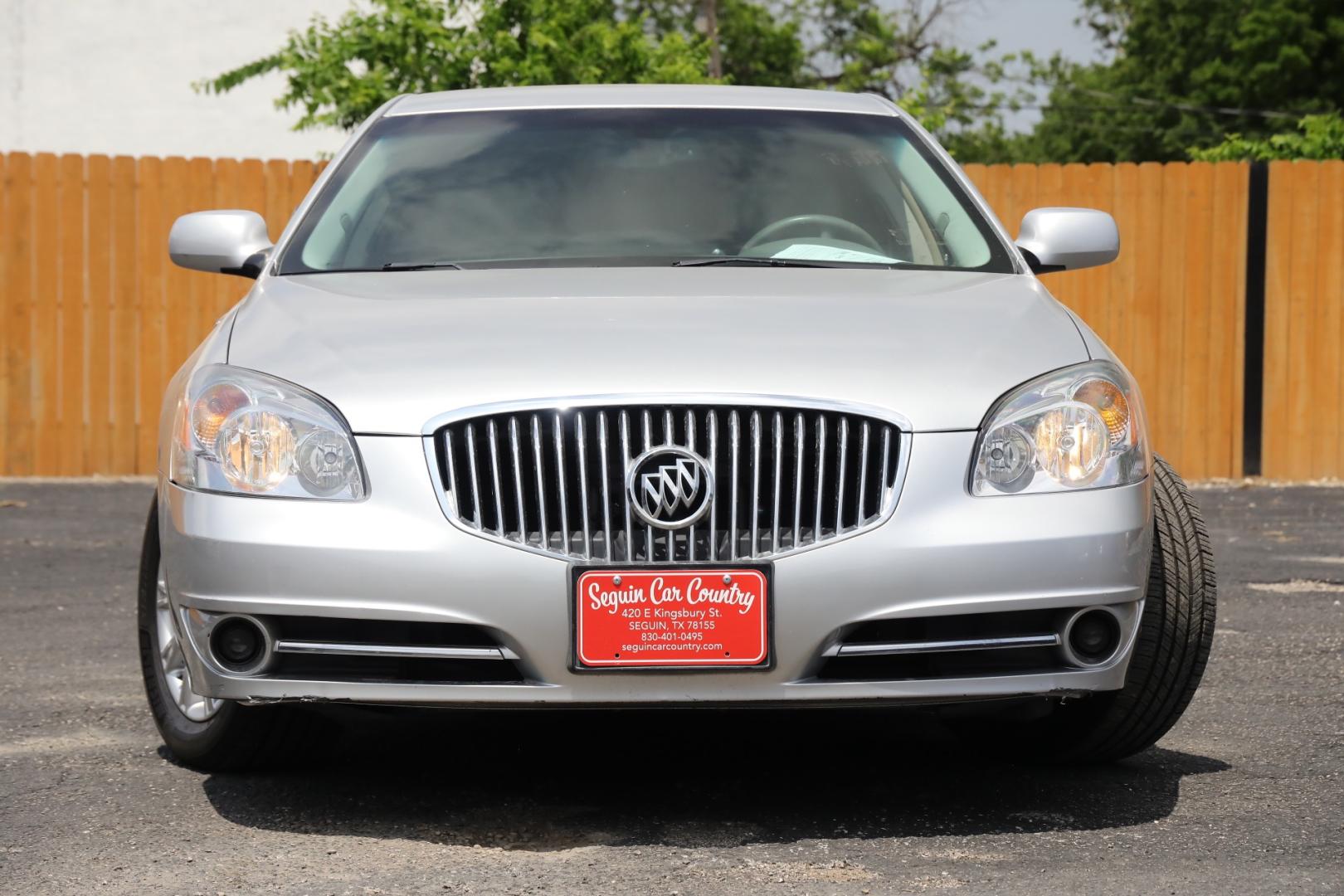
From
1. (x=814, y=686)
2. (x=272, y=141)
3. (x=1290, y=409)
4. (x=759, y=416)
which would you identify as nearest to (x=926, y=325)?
(x=759, y=416)

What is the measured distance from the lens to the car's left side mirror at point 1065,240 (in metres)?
4.76

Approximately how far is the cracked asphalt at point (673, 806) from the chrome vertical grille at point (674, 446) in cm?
59

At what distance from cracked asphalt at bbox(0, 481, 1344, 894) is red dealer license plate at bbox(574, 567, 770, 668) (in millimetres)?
379

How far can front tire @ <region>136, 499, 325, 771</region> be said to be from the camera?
4016 millimetres

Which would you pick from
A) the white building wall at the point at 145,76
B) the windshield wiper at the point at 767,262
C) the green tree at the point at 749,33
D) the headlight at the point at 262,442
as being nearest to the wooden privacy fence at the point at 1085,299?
the windshield wiper at the point at 767,262

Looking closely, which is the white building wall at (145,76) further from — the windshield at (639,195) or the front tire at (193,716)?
the front tire at (193,716)

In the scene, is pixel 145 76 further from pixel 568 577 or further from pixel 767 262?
pixel 568 577

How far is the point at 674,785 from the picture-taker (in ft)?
13.0

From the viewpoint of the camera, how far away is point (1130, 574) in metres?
3.48

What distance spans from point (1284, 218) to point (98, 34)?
642 inches

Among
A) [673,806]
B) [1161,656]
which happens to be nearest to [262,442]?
[673,806]

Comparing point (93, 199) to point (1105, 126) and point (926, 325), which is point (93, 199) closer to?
point (926, 325)

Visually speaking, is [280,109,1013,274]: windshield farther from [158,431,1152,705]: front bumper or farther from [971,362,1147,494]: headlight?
[158,431,1152,705]: front bumper

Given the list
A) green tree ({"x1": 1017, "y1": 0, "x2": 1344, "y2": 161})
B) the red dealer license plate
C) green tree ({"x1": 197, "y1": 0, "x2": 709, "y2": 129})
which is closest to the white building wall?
green tree ({"x1": 197, "y1": 0, "x2": 709, "y2": 129})
